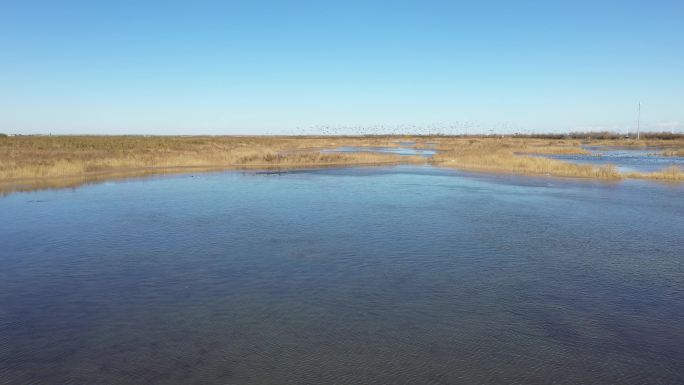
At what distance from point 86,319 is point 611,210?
20.8 meters

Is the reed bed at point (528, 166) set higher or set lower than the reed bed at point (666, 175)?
higher

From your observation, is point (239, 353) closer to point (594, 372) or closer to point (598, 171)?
point (594, 372)

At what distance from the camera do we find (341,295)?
10891 millimetres

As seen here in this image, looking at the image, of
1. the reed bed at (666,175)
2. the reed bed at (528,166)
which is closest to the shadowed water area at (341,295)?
the reed bed at (666,175)

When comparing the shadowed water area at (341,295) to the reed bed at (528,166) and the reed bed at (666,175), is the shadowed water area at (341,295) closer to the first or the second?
the reed bed at (666,175)

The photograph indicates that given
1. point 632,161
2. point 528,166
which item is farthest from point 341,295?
point 632,161

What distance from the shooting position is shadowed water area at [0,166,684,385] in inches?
308

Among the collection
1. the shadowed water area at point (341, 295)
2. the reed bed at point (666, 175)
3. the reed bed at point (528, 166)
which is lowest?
the shadowed water area at point (341, 295)

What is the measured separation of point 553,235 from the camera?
54.9 ft

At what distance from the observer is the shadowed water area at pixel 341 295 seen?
782cm

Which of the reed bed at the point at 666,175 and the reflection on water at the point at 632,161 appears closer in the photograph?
the reed bed at the point at 666,175

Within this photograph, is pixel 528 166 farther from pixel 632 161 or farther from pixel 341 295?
pixel 341 295

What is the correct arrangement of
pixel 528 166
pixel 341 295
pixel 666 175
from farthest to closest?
pixel 528 166 < pixel 666 175 < pixel 341 295

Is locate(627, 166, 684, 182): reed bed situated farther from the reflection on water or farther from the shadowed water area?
the shadowed water area
